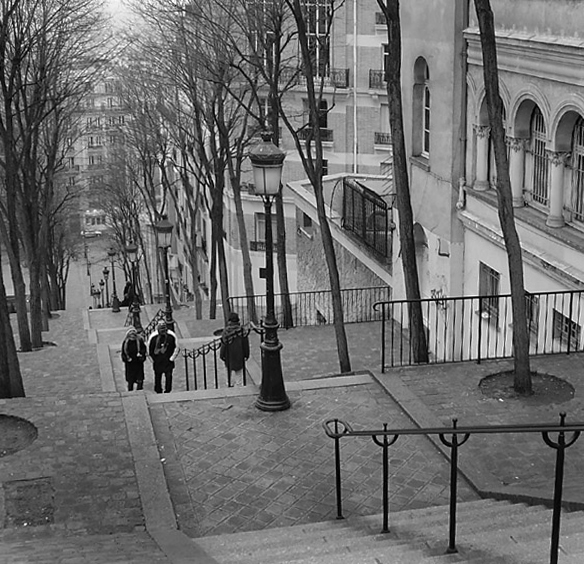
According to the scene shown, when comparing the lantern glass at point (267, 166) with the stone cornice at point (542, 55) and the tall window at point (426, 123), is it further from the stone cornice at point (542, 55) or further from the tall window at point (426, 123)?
the tall window at point (426, 123)

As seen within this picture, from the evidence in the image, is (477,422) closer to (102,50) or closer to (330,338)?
(330,338)

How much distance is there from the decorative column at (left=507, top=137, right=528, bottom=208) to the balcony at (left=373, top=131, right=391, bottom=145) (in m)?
22.2

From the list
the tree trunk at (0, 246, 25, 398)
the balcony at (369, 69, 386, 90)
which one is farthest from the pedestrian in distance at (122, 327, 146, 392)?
the balcony at (369, 69, 386, 90)

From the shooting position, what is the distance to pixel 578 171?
1377cm

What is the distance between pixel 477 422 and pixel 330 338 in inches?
436

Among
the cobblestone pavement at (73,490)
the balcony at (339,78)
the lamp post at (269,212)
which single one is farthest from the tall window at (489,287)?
the balcony at (339,78)

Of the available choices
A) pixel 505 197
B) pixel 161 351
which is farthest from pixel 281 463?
pixel 161 351

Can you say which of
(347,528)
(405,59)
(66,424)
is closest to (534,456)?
(347,528)

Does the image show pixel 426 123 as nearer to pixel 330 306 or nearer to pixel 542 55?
pixel 542 55

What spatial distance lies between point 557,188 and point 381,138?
2400 centimetres

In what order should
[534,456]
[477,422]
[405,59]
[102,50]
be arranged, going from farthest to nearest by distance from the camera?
[102,50], [405,59], [477,422], [534,456]

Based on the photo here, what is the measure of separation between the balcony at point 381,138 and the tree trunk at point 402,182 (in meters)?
23.8

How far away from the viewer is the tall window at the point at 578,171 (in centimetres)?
1355

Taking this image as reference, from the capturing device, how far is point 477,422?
10.6m
